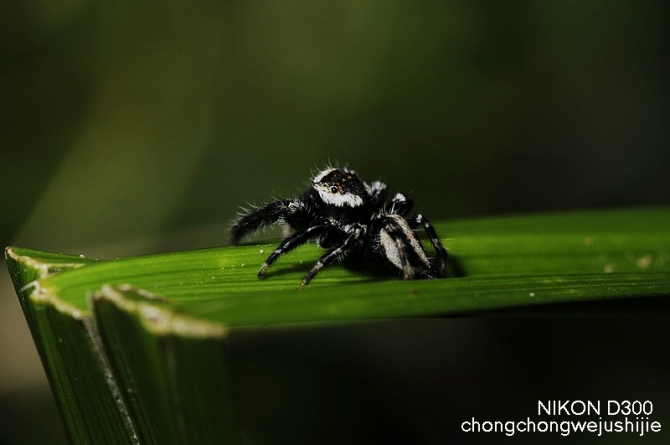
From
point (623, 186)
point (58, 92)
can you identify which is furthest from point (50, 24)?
point (623, 186)

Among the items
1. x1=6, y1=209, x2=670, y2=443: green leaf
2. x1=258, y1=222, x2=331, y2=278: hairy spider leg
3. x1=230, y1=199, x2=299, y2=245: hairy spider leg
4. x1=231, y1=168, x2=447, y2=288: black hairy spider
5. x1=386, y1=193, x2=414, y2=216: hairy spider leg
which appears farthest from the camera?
x1=386, y1=193, x2=414, y2=216: hairy spider leg

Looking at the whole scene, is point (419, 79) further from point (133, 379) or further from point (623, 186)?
point (133, 379)

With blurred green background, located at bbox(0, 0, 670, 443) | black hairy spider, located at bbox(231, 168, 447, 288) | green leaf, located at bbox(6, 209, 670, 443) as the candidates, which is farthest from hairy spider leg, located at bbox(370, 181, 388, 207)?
blurred green background, located at bbox(0, 0, 670, 443)

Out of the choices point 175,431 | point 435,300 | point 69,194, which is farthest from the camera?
point 69,194

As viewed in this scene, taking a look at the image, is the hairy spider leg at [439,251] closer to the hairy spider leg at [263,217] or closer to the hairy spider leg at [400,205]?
the hairy spider leg at [400,205]

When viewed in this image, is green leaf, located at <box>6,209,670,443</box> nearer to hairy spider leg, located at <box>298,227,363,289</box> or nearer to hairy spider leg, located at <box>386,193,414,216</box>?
hairy spider leg, located at <box>298,227,363,289</box>

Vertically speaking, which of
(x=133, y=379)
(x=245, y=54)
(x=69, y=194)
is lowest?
(x=133, y=379)

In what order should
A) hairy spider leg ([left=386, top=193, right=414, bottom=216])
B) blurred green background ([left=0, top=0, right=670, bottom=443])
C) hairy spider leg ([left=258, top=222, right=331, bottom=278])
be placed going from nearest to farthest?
hairy spider leg ([left=258, top=222, right=331, bottom=278]), hairy spider leg ([left=386, top=193, right=414, bottom=216]), blurred green background ([left=0, top=0, right=670, bottom=443])
